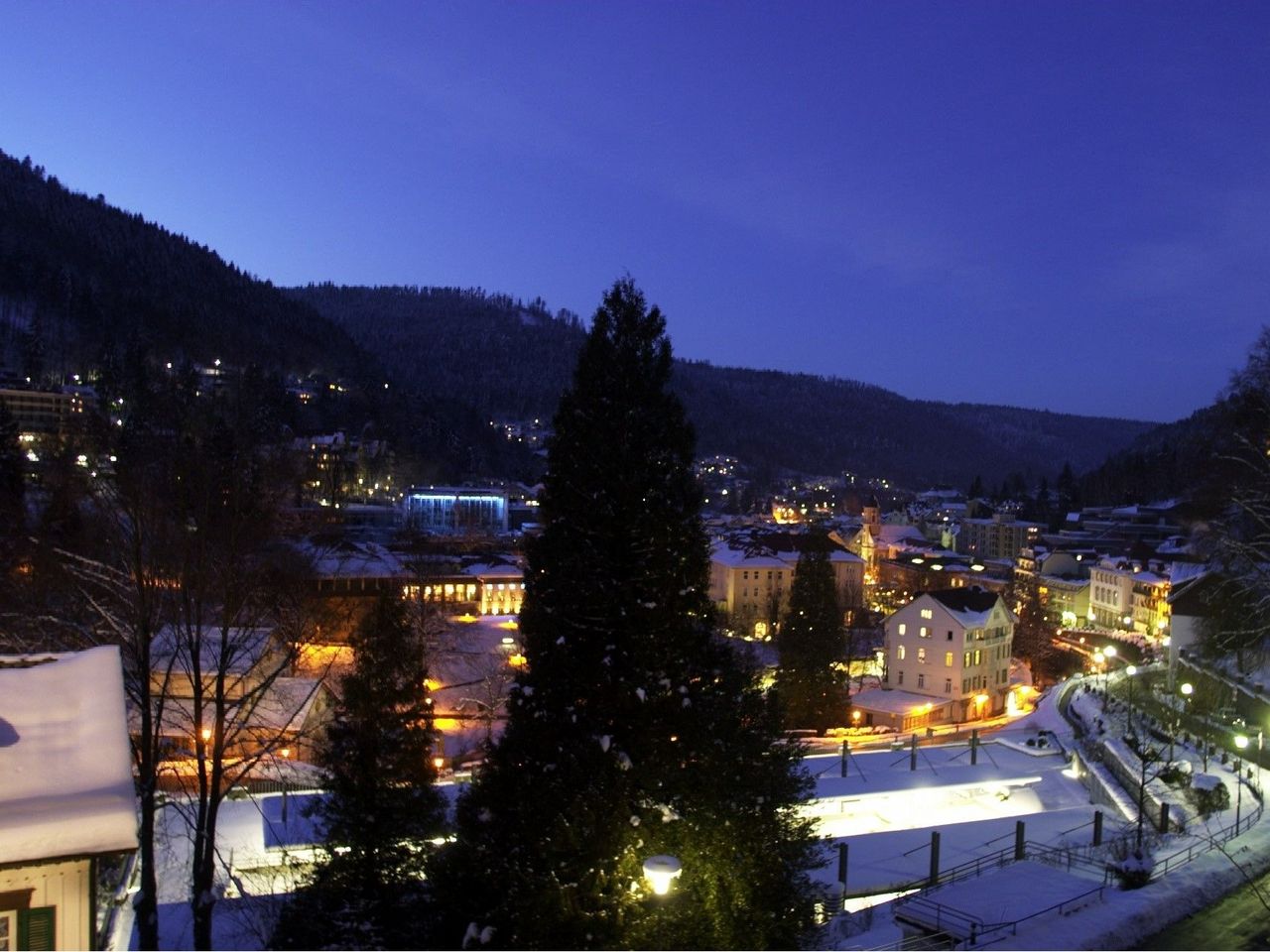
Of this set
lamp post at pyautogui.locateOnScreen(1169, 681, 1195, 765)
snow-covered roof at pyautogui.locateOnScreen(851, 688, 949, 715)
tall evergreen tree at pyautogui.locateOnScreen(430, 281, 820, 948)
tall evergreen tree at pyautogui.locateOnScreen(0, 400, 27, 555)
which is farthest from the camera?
snow-covered roof at pyautogui.locateOnScreen(851, 688, 949, 715)

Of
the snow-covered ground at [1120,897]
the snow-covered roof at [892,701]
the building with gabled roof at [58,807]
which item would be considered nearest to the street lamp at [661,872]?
the building with gabled roof at [58,807]

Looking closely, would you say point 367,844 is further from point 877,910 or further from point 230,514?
point 877,910

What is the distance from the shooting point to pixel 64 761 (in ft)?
16.6

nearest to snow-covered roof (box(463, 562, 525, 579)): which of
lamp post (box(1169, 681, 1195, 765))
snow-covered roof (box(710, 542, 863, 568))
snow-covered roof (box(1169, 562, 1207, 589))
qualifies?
snow-covered roof (box(710, 542, 863, 568))

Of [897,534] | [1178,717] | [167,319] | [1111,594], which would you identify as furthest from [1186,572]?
[167,319]

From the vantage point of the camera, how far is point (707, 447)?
562ft

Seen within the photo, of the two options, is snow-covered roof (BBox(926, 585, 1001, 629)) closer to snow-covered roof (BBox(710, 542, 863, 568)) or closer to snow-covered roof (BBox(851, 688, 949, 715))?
snow-covered roof (BBox(851, 688, 949, 715))

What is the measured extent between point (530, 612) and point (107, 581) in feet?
13.5

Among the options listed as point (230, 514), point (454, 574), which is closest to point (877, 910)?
point (230, 514)

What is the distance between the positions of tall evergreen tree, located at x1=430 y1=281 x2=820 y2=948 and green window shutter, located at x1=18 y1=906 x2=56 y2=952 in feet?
8.39

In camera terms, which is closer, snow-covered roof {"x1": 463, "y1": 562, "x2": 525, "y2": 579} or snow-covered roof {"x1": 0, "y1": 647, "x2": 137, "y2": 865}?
snow-covered roof {"x1": 0, "y1": 647, "x2": 137, "y2": 865}

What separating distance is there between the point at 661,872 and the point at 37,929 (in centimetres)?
356

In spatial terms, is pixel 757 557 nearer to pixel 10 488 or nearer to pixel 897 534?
pixel 10 488

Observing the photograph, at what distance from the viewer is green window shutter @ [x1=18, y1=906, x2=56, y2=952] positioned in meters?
4.56
